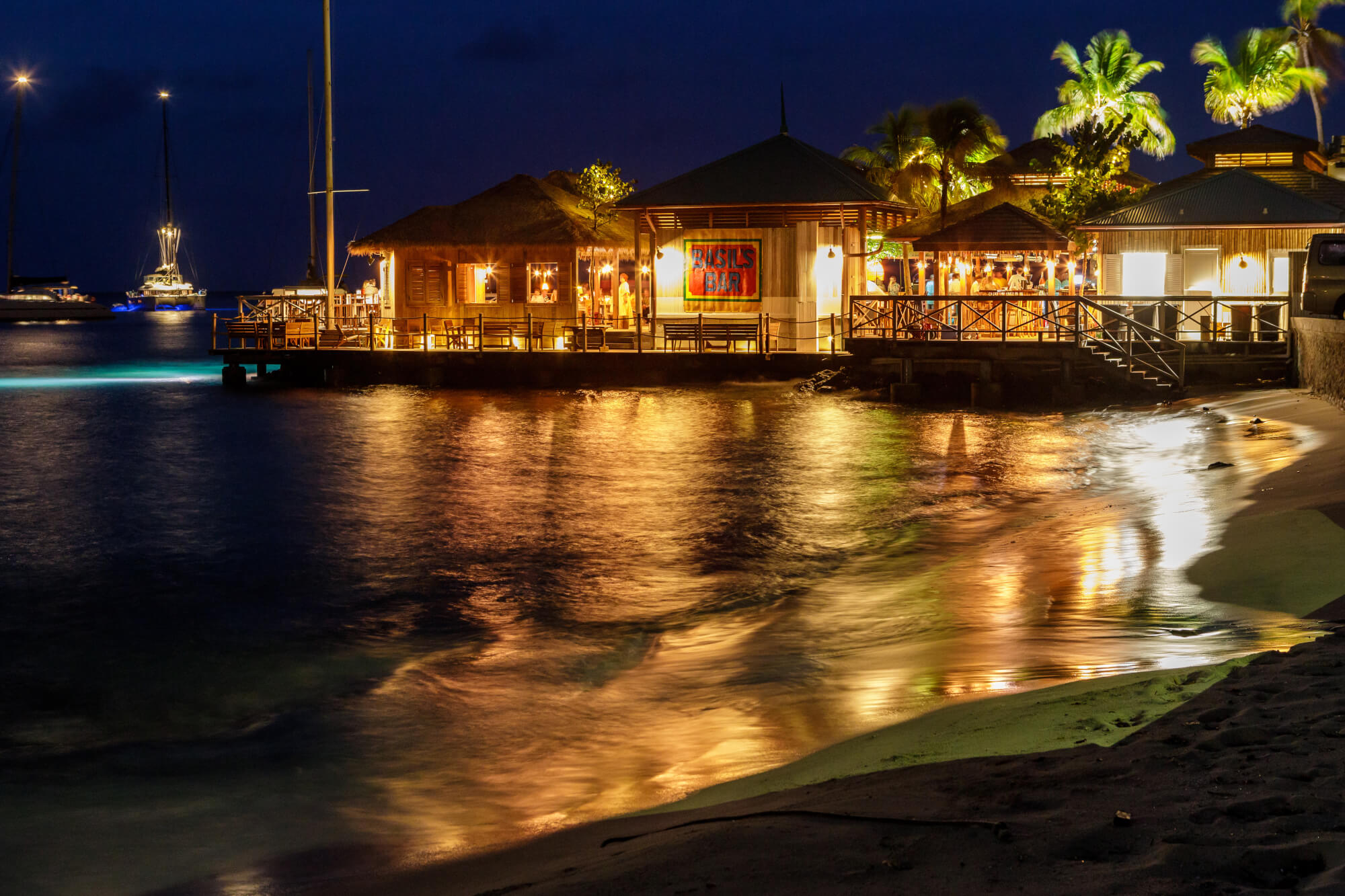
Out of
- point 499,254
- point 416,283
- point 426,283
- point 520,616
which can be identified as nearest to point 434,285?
point 426,283

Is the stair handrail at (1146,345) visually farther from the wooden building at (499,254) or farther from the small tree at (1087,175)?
the wooden building at (499,254)

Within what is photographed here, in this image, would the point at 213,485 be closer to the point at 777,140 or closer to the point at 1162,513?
the point at 1162,513

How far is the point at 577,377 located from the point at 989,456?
51.7 feet

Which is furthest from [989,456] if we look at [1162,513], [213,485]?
[213,485]

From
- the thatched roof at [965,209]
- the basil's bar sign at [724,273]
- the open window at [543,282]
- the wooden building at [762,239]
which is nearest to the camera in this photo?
the wooden building at [762,239]

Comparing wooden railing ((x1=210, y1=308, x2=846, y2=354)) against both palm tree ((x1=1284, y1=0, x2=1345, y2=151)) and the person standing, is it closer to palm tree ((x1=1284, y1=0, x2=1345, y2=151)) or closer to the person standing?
the person standing


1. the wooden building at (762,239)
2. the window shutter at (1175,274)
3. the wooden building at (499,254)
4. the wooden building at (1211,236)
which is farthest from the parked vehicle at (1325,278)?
the wooden building at (499,254)

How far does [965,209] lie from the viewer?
139 ft

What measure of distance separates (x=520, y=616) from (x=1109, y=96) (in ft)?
145

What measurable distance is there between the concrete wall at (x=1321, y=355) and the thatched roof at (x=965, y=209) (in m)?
15.6

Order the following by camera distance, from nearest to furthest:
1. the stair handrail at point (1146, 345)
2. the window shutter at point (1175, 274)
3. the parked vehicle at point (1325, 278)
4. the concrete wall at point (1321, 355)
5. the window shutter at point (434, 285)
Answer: the concrete wall at point (1321, 355) < the parked vehicle at point (1325, 278) < the stair handrail at point (1146, 345) < the window shutter at point (1175, 274) < the window shutter at point (434, 285)

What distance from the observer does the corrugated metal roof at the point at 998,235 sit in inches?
1323

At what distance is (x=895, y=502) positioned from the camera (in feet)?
58.7

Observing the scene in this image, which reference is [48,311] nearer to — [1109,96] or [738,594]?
[1109,96]
